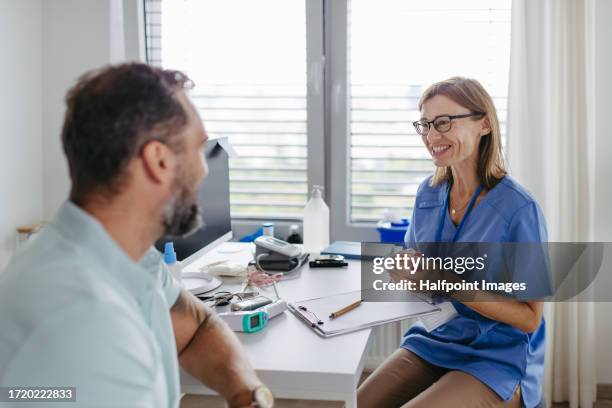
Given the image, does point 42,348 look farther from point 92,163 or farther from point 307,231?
point 307,231

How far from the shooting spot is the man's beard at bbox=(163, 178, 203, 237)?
0.97m

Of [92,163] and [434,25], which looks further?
[434,25]

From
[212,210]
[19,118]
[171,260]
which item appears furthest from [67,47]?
[171,260]

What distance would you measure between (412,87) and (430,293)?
1.19 meters

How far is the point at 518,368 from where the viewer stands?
1.53m

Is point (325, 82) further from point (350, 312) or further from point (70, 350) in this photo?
point (70, 350)

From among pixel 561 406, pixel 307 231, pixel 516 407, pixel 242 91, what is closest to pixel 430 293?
pixel 516 407

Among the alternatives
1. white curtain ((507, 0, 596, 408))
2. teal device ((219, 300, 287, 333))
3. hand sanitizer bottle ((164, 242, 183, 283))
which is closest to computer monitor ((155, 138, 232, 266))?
hand sanitizer bottle ((164, 242, 183, 283))

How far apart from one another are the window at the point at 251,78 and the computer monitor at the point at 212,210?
0.71m

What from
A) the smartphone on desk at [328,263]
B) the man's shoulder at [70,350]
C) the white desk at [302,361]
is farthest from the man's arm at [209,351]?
the smartphone on desk at [328,263]

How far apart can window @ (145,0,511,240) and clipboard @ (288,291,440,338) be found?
1.09 m

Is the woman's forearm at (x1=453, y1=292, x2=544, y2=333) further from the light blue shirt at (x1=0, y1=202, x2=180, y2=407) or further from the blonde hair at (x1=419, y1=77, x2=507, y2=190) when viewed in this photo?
the light blue shirt at (x1=0, y1=202, x2=180, y2=407)

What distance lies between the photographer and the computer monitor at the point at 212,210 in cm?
175

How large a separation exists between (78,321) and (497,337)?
113cm
